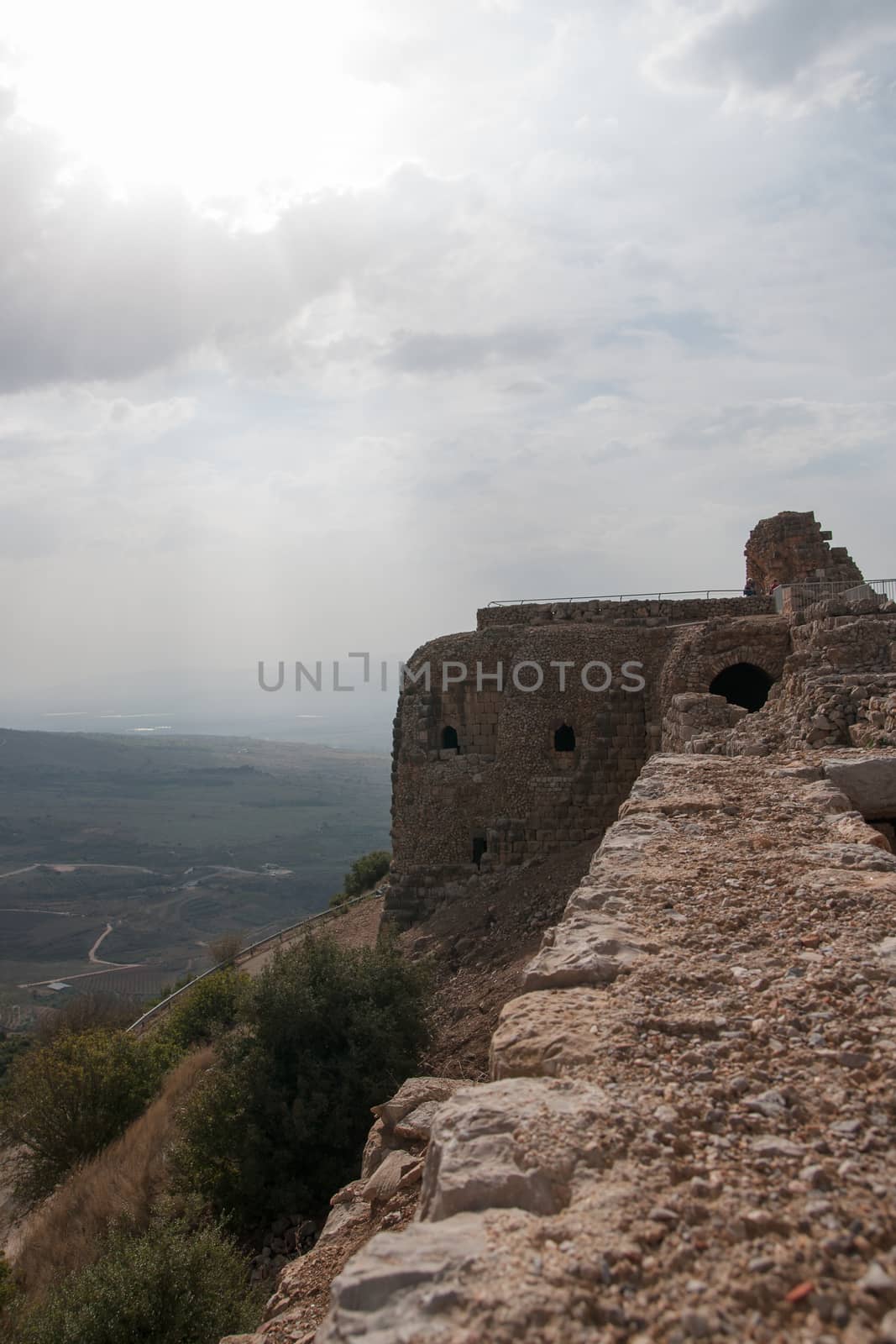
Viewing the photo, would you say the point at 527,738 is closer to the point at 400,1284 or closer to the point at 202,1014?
the point at 202,1014

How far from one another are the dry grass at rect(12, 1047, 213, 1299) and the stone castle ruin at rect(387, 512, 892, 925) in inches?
209

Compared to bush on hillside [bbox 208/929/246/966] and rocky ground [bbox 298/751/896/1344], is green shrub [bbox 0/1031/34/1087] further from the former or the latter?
rocky ground [bbox 298/751/896/1344]

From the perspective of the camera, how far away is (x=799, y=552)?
19.1 m

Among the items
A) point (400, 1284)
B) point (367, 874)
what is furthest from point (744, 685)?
point (400, 1284)

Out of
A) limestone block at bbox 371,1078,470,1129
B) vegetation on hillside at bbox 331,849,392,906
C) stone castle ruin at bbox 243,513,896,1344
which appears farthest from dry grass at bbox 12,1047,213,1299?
vegetation on hillside at bbox 331,849,392,906

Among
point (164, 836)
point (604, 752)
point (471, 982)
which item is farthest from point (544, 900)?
point (164, 836)

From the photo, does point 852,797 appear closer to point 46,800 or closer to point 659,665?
point 659,665

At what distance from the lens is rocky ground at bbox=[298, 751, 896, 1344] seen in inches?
79.9

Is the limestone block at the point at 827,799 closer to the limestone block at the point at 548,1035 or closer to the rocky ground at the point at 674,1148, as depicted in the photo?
the rocky ground at the point at 674,1148

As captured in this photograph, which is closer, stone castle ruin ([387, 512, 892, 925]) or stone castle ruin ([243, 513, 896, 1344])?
stone castle ruin ([243, 513, 896, 1344])

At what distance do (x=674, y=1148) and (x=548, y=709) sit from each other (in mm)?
13044

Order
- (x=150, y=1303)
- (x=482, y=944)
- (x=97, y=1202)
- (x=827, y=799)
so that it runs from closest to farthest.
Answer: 1. (x=827, y=799)
2. (x=150, y=1303)
3. (x=97, y=1202)
4. (x=482, y=944)

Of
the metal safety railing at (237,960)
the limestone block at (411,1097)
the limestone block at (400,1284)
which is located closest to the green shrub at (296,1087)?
the limestone block at (411,1097)

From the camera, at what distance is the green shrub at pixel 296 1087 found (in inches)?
379
